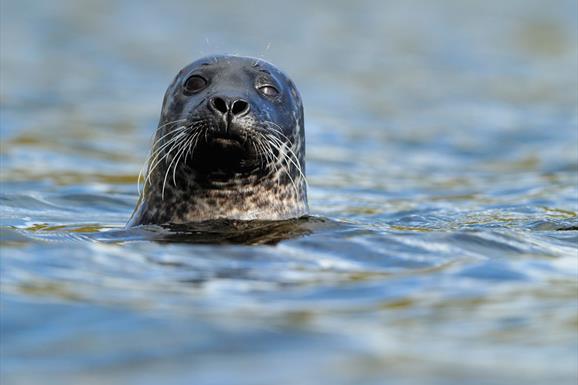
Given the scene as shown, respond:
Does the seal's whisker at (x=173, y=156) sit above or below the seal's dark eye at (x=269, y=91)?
below

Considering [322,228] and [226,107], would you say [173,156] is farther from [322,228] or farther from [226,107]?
[322,228]

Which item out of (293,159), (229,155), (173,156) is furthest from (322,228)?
(173,156)

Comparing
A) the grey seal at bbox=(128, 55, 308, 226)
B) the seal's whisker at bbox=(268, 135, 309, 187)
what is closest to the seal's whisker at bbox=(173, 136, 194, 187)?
the grey seal at bbox=(128, 55, 308, 226)

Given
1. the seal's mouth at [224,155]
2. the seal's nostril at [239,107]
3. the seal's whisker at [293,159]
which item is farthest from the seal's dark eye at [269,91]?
the seal's nostril at [239,107]

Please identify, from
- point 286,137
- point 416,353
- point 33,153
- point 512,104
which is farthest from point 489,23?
point 416,353

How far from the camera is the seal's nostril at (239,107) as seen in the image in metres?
7.51

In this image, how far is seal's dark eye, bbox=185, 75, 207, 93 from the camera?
8.09 meters

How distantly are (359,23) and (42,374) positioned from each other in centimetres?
2570

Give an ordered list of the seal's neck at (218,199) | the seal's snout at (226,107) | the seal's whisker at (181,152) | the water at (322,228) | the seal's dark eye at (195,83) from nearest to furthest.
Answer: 1. the water at (322,228)
2. the seal's snout at (226,107)
3. the seal's whisker at (181,152)
4. the seal's dark eye at (195,83)
5. the seal's neck at (218,199)

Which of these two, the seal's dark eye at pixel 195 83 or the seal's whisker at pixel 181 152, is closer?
the seal's whisker at pixel 181 152

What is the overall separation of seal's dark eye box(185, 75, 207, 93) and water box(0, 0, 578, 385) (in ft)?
2.85

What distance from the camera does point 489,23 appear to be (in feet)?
96.1

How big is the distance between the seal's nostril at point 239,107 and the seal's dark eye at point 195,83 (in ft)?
1.78

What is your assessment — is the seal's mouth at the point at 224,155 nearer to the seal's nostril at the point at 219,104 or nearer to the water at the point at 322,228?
the seal's nostril at the point at 219,104
